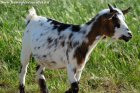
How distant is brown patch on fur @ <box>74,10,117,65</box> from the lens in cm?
767

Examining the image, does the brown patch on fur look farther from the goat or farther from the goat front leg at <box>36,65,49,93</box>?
the goat front leg at <box>36,65,49,93</box>

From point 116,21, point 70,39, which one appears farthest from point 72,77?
point 116,21

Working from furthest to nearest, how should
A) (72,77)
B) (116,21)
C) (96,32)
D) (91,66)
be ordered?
(91,66) → (72,77) → (96,32) → (116,21)

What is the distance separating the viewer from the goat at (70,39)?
25.0 ft

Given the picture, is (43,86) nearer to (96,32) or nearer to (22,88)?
(22,88)

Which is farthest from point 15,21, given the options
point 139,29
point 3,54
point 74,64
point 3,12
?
point 74,64

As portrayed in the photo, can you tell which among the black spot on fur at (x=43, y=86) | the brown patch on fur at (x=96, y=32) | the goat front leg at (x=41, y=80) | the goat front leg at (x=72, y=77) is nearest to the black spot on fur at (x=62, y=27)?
the brown patch on fur at (x=96, y=32)

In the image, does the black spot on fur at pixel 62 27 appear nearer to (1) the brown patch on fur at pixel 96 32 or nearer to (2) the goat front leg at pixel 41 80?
(1) the brown patch on fur at pixel 96 32

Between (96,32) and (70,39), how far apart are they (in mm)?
474

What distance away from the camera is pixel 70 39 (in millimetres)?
8094

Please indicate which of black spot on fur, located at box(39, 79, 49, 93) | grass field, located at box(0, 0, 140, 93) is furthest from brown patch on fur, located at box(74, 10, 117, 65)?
grass field, located at box(0, 0, 140, 93)

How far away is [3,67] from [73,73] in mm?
A: 2478

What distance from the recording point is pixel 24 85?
9.07 meters

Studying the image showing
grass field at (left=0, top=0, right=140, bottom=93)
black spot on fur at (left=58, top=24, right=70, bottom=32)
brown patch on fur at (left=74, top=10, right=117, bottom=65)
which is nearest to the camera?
brown patch on fur at (left=74, top=10, right=117, bottom=65)
